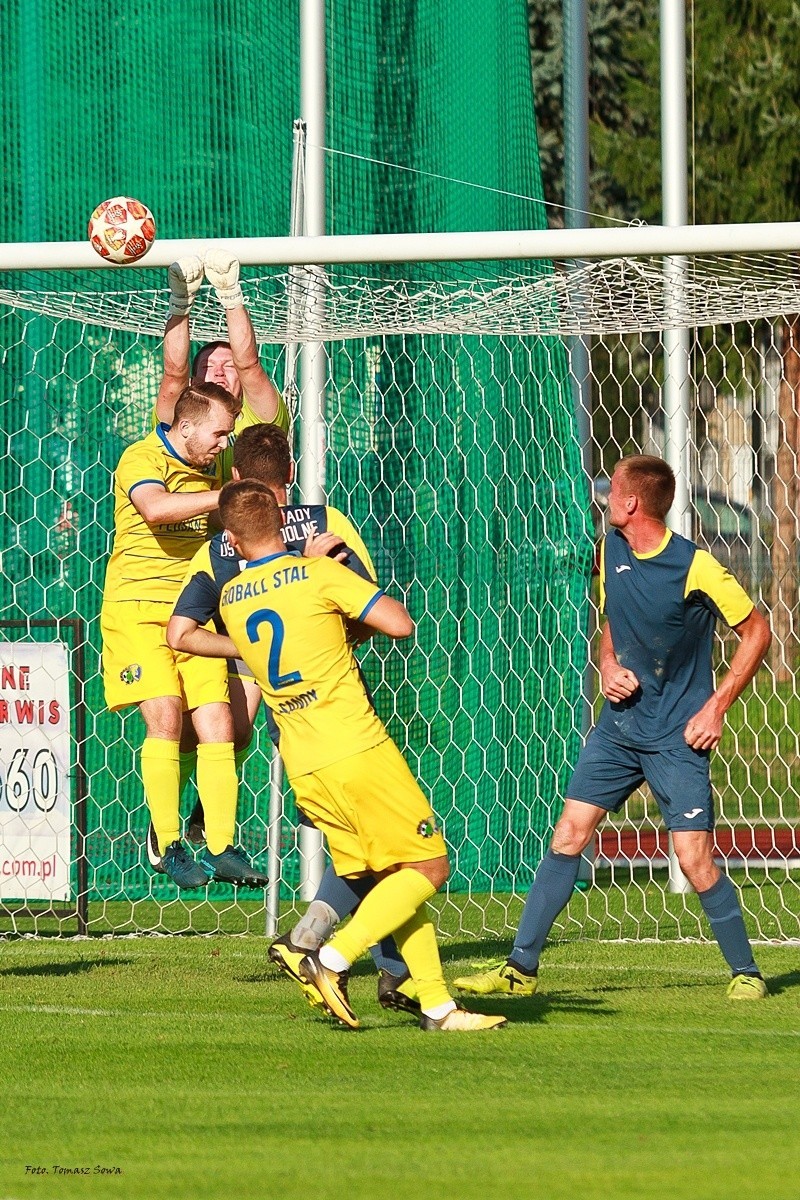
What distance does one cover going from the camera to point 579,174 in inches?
410

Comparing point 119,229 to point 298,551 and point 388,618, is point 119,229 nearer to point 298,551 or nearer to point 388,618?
point 298,551

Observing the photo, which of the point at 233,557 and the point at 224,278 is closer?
the point at 233,557

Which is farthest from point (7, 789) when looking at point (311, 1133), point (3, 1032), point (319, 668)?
point (311, 1133)

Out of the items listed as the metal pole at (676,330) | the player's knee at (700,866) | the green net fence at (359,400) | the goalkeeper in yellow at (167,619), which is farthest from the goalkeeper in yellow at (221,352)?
the green net fence at (359,400)

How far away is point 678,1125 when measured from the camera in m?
4.36

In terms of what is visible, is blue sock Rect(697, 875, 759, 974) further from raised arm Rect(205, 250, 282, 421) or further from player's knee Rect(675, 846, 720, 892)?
raised arm Rect(205, 250, 282, 421)

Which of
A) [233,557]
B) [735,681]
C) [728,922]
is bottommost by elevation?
[728,922]

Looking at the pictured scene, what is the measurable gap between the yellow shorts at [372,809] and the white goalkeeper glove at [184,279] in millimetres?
2178

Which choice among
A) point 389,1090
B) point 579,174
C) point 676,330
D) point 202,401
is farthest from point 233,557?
point 579,174

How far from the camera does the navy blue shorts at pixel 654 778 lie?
6.25m

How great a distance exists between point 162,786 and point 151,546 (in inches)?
38.1

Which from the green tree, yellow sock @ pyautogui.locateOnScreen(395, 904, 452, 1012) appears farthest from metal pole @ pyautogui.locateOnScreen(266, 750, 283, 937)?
the green tree

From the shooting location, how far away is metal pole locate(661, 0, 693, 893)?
9008 millimetres

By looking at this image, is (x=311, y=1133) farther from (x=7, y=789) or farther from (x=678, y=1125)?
(x=7, y=789)
